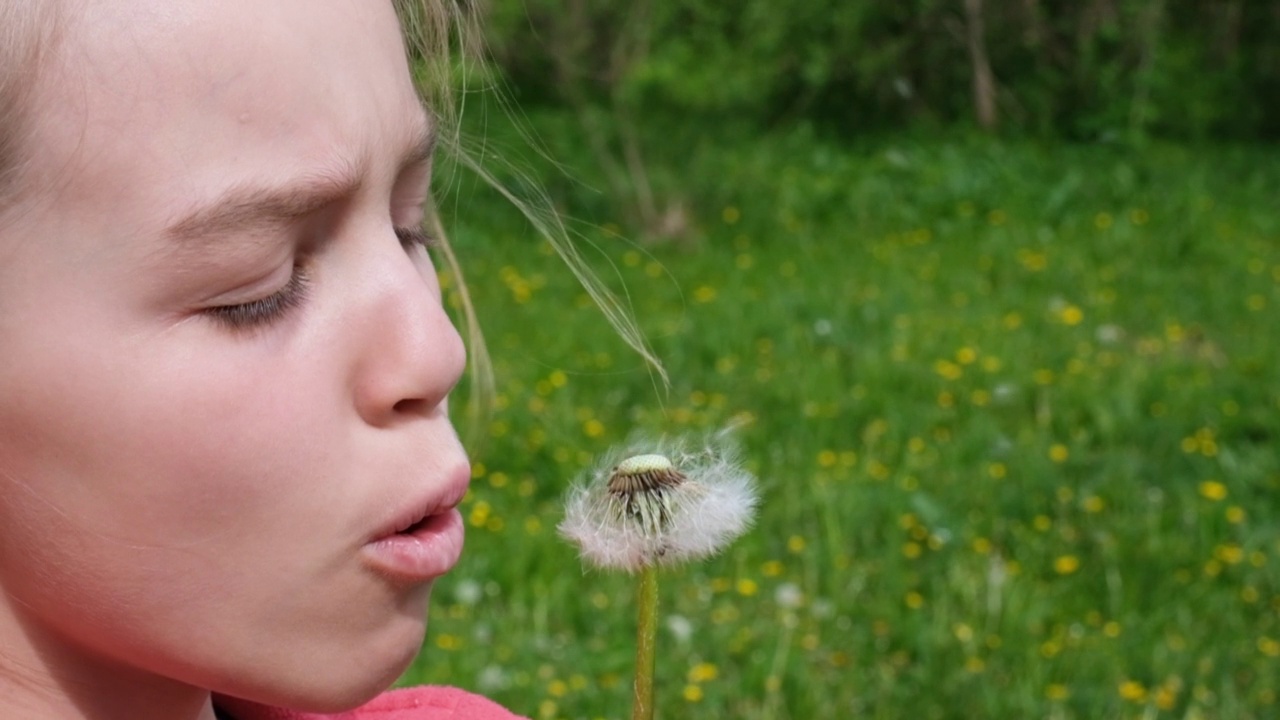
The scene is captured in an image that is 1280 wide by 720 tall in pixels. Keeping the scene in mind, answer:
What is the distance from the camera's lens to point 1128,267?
5957 millimetres

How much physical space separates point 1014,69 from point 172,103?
8.65m

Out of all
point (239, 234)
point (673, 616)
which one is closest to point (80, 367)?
point (239, 234)

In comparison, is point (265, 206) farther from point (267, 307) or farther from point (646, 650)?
point (646, 650)

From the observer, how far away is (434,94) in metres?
1.14

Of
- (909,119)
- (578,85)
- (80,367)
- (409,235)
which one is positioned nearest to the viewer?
(80,367)

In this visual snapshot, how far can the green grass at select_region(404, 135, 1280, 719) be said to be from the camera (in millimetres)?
2920

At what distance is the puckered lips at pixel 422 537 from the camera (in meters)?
0.81

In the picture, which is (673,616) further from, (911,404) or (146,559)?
(146,559)

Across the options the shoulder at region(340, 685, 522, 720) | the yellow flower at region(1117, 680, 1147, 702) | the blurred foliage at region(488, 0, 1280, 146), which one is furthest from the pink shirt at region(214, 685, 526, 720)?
A: the blurred foliage at region(488, 0, 1280, 146)

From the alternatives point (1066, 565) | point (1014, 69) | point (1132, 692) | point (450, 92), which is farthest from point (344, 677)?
point (1014, 69)

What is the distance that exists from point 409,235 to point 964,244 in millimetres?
5740

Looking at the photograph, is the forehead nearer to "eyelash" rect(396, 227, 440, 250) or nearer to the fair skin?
the fair skin

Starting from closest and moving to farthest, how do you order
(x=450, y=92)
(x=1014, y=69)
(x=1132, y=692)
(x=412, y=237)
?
1. (x=412, y=237)
2. (x=450, y=92)
3. (x=1132, y=692)
4. (x=1014, y=69)

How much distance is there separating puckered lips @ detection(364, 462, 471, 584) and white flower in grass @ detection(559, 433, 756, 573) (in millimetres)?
57
